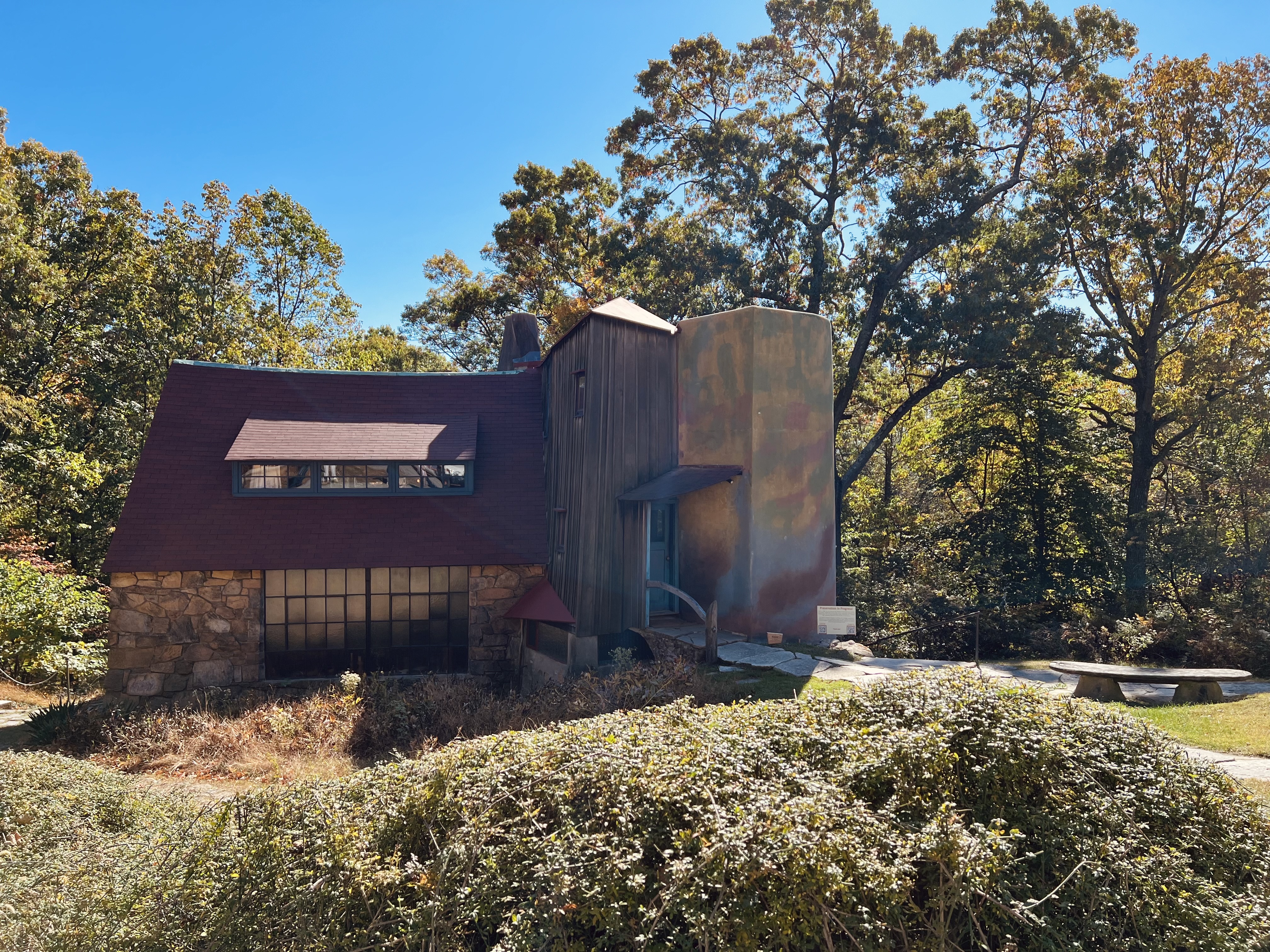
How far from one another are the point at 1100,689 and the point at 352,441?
11.8 m

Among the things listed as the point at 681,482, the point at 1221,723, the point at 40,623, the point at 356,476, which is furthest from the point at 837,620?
the point at 40,623

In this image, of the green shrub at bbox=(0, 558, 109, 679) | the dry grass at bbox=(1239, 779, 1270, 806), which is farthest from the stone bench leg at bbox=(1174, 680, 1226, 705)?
the green shrub at bbox=(0, 558, 109, 679)

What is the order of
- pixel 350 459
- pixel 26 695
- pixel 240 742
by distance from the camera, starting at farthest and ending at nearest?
pixel 26 695 < pixel 350 459 < pixel 240 742

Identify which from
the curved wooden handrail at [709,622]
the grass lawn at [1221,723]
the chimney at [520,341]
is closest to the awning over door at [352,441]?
the chimney at [520,341]

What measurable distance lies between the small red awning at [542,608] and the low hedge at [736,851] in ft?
23.0

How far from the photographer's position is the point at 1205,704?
28.1 feet

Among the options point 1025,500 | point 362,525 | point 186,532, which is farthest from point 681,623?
point 1025,500

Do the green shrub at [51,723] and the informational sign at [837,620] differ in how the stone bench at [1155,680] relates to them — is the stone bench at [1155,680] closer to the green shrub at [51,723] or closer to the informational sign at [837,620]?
the informational sign at [837,620]

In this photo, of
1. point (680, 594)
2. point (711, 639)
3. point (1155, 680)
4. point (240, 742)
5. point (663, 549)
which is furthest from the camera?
point (663, 549)

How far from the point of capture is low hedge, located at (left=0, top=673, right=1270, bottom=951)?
3.36 m

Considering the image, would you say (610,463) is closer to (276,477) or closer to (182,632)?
(276,477)

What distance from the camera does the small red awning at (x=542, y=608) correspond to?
11.6 metres

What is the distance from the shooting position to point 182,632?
1127cm

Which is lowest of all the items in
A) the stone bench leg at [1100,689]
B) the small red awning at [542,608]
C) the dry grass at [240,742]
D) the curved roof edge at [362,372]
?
the dry grass at [240,742]
